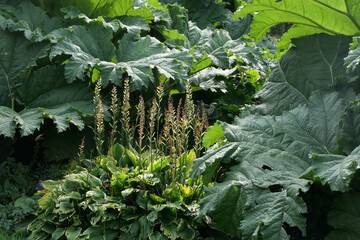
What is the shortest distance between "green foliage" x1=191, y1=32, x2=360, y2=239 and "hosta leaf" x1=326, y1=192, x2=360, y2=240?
0.01 meters

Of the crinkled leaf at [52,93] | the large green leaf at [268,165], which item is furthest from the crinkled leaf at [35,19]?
the large green leaf at [268,165]

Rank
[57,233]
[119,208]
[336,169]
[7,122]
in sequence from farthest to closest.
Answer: [7,122] < [57,233] < [119,208] < [336,169]

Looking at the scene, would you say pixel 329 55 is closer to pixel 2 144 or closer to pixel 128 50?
pixel 128 50

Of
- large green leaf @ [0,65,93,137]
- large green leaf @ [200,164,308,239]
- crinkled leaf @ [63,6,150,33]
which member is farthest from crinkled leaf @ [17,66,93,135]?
large green leaf @ [200,164,308,239]

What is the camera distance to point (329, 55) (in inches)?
143

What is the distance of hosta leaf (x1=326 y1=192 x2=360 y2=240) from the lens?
2744 mm

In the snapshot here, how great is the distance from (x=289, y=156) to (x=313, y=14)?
1.22m

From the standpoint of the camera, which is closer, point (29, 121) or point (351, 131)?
point (351, 131)

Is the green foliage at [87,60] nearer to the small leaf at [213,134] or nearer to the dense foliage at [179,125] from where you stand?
the dense foliage at [179,125]

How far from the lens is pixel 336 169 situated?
260 cm

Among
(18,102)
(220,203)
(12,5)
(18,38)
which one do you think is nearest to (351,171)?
(220,203)

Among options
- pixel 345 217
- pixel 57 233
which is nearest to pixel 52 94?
pixel 57 233

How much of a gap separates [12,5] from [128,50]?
1.42 metres

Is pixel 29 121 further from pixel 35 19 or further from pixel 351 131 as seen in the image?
pixel 351 131
